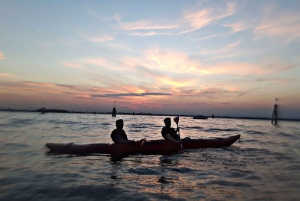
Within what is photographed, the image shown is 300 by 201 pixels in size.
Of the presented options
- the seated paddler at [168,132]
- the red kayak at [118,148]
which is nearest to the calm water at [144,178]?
the red kayak at [118,148]

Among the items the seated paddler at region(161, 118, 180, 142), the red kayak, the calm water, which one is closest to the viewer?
the calm water

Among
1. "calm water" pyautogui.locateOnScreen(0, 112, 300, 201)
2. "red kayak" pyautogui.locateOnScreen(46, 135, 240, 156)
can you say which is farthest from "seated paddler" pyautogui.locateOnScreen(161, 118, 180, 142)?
"calm water" pyautogui.locateOnScreen(0, 112, 300, 201)

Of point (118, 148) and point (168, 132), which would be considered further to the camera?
point (168, 132)

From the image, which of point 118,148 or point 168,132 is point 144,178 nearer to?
point 118,148

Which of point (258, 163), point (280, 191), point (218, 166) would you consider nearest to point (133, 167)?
point (218, 166)

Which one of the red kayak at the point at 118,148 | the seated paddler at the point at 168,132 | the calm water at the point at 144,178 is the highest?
the seated paddler at the point at 168,132

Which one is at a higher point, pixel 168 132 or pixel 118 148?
pixel 168 132

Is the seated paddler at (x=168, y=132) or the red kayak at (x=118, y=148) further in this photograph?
the seated paddler at (x=168, y=132)

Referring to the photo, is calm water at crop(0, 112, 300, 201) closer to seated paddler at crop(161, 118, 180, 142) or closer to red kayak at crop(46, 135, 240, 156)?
red kayak at crop(46, 135, 240, 156)

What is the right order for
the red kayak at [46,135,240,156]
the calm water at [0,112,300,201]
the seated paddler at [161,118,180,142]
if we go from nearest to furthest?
the calm water at [0,112,300,201], the red kayak at [46,135,240,156], the seated paddler at [161,118,180,142]

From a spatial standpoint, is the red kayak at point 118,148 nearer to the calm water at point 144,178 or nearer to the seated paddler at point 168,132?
the seated paddler at point 168,132

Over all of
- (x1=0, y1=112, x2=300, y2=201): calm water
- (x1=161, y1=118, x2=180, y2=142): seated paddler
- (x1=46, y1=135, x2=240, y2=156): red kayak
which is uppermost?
(x1=161, y1=118, x2=180, y2=142): seated paddler

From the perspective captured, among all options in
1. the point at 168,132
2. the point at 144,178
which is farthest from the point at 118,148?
the point at 144,178

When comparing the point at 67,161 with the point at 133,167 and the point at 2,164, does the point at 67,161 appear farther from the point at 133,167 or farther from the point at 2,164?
the point at 133,167
